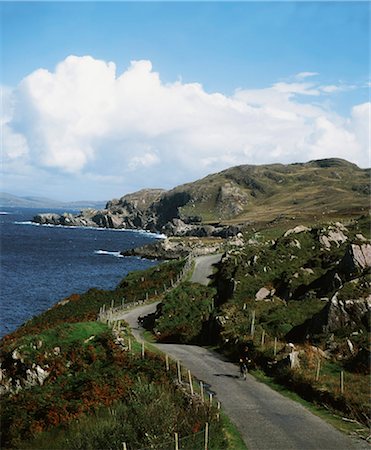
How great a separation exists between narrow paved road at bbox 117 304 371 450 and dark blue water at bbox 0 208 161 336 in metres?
33.5

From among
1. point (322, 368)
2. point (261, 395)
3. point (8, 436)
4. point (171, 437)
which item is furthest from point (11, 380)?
point (322, 368)

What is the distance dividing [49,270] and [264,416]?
84230 millimetres

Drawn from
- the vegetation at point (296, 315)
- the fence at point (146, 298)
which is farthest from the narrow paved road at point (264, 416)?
the fence at point (146, 298)

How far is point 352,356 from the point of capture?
82.4 feet

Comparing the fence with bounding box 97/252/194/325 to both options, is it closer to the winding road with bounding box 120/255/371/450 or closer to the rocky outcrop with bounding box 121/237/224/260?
the winding road with bounding box 120/255/371/450

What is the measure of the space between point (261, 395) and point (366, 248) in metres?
18.9

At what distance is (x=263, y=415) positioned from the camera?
65.5 feet

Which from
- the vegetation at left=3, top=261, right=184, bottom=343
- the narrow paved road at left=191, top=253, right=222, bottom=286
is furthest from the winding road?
the narrow paved road at left=191, top=253, right=222, bottom=286

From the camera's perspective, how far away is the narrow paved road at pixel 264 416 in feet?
56.9

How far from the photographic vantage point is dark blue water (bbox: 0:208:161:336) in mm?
65312

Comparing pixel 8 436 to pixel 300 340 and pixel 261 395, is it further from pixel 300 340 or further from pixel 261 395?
pixel 300 340

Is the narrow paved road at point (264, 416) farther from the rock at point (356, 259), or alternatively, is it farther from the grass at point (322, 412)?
the rock at point (356, 259)

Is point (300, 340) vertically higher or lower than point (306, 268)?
lower

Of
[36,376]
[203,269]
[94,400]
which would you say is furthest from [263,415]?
[203,269]
